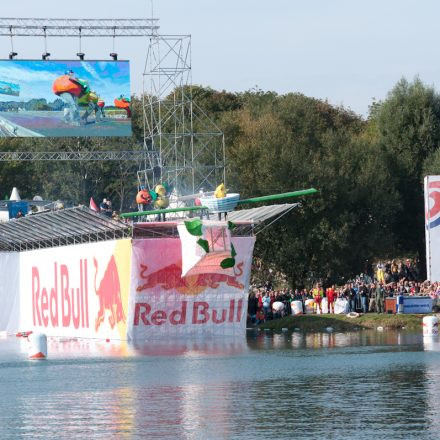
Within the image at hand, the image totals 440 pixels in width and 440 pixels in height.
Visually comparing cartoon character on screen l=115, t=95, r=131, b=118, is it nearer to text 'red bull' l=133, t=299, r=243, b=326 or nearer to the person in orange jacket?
the person in orange jacket

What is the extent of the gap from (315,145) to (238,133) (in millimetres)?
7770

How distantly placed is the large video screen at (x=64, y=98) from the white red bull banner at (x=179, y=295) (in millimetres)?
17612

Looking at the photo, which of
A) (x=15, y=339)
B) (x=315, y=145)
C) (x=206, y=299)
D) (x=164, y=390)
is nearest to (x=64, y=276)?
(x=15, y=339)

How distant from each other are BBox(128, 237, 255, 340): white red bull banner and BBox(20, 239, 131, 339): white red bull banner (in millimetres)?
523

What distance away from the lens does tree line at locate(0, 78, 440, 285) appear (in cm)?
6881

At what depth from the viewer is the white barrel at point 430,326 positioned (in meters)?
50.8

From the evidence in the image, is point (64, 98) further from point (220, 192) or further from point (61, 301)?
point (220, 192)

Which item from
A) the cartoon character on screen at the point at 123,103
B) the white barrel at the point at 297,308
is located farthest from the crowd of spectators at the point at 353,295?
the cartoon character on screen at the point at 123,103

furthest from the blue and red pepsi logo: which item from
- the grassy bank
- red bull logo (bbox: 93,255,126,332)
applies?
red bull logo (bbox: 93,255,126,332)

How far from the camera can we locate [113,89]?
6825 cm

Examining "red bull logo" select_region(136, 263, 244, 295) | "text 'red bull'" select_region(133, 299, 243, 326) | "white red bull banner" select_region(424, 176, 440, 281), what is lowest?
"text 'red bull'" select_region(133, 299, 243, 326)

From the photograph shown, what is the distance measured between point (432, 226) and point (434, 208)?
0.82m

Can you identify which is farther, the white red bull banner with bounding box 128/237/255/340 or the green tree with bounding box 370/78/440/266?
the green tree with bounding box 370/78/440/266

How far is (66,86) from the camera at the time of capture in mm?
67250
